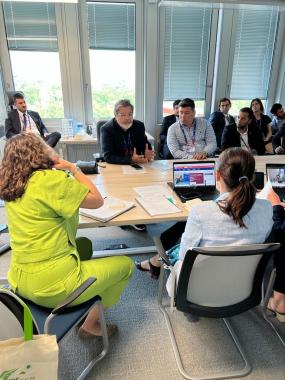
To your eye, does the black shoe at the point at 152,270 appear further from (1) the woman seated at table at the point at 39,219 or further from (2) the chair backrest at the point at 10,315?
(2) the chair backrest at the point at 10,315

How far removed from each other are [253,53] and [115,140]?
3353 millimetres

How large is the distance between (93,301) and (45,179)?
0.61 metres

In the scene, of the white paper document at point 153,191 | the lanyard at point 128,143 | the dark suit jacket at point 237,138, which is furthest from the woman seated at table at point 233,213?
the dark suit jacket at point 237,138

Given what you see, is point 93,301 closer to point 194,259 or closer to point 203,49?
point 194,259

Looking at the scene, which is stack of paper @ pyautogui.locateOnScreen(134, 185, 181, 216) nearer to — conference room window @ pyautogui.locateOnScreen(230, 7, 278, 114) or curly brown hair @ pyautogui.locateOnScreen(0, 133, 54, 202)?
curly brown hair @ pyautogui.locateOnScreen(0, 133, 54, 202)

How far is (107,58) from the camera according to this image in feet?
14.2

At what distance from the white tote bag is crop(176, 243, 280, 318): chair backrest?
0.59 metres

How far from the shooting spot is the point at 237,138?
3344mm

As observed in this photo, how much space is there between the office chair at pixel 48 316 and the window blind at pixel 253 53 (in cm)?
450

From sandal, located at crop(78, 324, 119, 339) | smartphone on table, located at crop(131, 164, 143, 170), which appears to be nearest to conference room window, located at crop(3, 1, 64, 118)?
smartphone on table, located at crop(131, 164, 143, 170)

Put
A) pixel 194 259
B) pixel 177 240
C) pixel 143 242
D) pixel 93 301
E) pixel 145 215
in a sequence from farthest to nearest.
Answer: pixel 143 242 → pixel 177 240 → pixel 145 215 → pixel 93 301 → pixel 194 259

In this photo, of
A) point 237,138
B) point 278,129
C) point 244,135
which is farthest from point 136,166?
point 278,129

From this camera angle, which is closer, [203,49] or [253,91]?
[203,49]

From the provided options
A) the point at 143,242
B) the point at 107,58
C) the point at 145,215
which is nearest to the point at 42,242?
the point at 145,215
